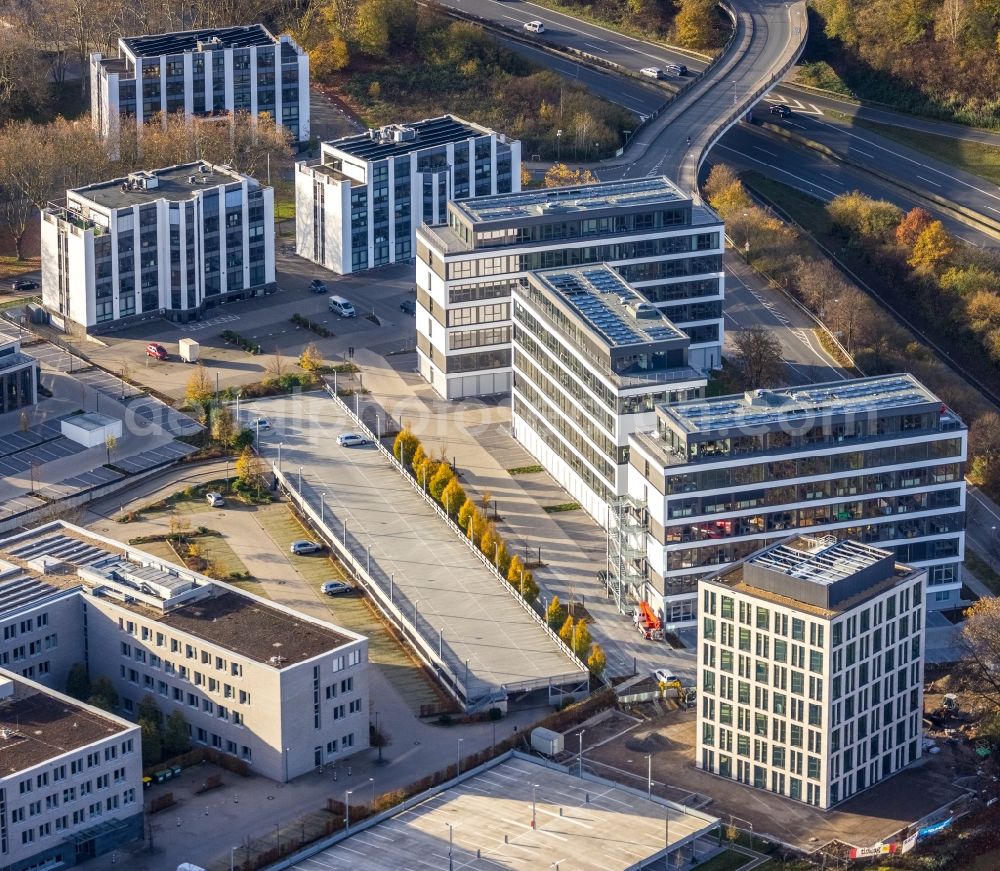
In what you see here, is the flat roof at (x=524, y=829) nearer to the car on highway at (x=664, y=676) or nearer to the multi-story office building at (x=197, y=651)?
the multi-story office building at (x=197, y=651)

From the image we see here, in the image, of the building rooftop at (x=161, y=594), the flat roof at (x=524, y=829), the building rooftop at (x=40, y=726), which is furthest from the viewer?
the building rooftop at (x=161, y=594)

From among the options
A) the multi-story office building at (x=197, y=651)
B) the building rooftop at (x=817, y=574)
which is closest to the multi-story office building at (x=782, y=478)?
the building rooftop at (x=817, y=574)

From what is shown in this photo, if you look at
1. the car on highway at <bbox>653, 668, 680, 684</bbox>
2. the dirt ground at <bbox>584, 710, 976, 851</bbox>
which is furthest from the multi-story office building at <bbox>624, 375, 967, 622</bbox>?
the dirt ground at <bbox>584, 710, 976, 851</bbox>

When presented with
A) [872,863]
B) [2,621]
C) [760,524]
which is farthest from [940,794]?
[2,621]

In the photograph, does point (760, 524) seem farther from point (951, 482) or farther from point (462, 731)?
point (462, 731)

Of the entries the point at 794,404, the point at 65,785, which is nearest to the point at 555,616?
the point at 794,404

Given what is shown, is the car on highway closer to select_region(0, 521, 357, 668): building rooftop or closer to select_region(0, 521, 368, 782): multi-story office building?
select_region(0, 521, 368, 782): multi-story office building
